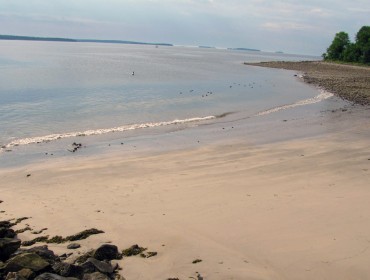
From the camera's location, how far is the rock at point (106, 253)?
779 centimetres

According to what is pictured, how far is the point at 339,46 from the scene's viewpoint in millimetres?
109062

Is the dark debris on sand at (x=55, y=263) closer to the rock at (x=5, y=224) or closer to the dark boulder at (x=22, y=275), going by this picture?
the dark boulder at (x=22, y=275)

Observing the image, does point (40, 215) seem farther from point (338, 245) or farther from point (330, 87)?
point (330, 87)

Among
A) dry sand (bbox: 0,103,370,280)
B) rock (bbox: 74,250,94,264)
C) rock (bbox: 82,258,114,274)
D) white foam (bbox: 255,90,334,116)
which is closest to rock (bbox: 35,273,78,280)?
rock (bbox: 82,258,114,274)

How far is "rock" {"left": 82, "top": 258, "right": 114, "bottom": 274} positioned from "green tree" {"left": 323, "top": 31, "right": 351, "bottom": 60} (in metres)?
110

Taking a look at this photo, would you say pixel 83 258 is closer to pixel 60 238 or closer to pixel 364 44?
pixel 60 238

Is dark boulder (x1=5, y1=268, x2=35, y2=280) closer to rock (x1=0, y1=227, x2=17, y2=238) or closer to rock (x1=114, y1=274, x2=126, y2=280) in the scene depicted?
rock (x1=114, y1=274, x2=126, y2=280)

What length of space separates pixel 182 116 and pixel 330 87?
24488mm

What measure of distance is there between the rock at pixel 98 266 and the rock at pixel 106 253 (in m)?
0.41

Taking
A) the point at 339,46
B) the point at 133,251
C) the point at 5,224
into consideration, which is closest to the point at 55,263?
the point at 133,251

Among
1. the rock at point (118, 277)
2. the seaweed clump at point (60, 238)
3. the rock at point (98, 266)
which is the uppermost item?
the rock at point (98, 266)

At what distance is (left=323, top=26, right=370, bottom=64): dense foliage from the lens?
93688 millimetres

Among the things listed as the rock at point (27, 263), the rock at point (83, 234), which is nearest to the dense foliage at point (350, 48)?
the rock at point (83, 234)

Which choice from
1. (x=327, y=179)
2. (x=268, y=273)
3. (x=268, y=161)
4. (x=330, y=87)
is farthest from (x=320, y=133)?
(x=330, y=87)
